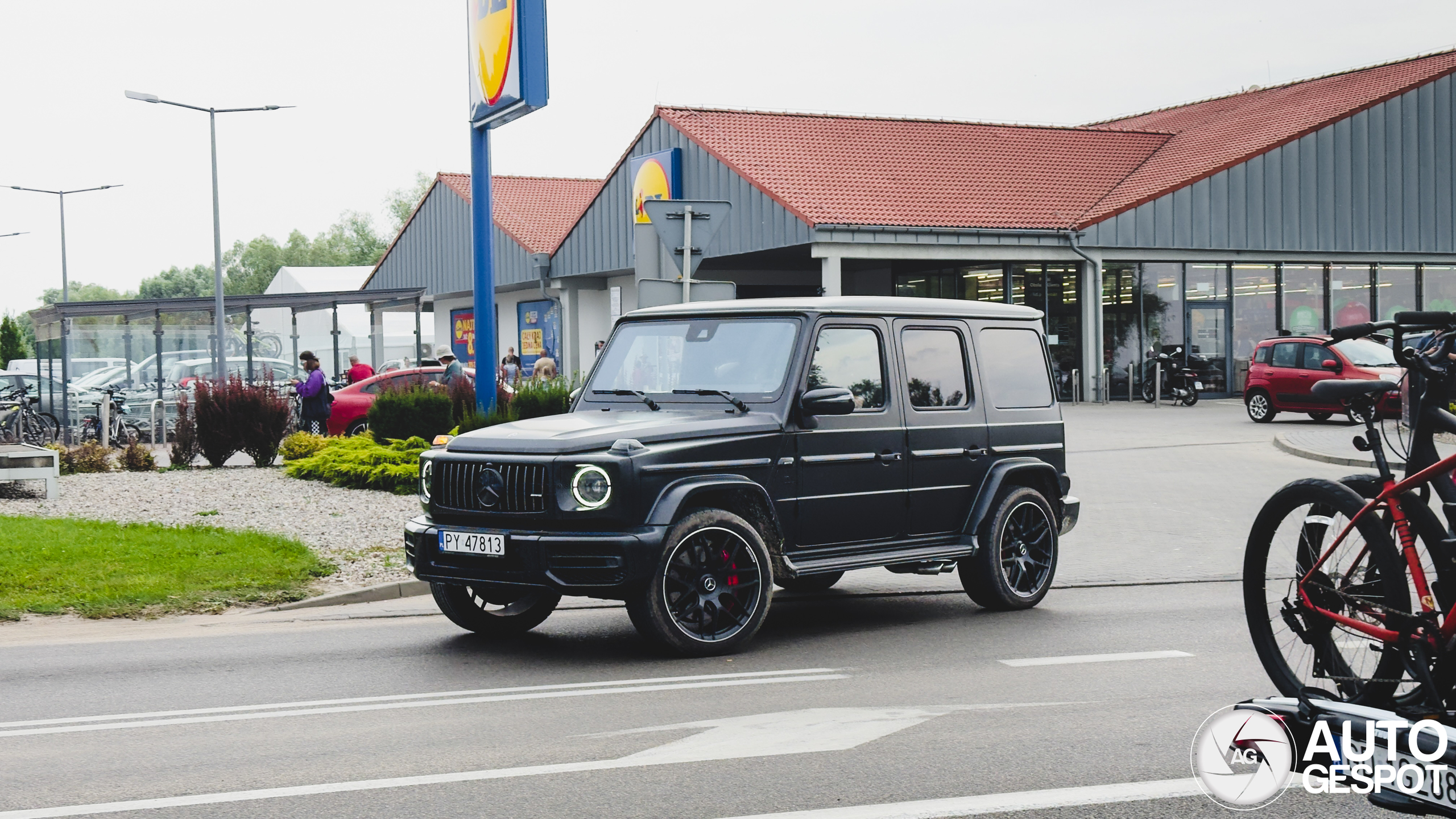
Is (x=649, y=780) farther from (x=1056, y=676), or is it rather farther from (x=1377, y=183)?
(x=1377, y=183)

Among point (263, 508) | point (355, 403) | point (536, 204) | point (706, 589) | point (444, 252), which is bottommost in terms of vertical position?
point (263, 508)

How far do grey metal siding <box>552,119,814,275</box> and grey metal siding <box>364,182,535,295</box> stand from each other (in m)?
3.00

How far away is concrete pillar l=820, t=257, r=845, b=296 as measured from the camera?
32031 millimetres

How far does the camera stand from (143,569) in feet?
34.2

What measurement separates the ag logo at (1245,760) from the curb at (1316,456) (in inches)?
567

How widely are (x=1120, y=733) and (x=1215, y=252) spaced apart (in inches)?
1330

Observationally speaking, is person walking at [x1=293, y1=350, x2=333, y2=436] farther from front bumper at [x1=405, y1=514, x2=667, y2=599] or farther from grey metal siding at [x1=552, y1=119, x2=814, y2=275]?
front bumper at [x1=405, y1=514, x2=667, y2=599]

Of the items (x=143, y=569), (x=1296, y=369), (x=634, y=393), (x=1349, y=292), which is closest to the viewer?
(x=634, y=393)

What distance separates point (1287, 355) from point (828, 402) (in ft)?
74.8

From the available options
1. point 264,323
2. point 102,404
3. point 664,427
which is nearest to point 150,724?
point 664,427

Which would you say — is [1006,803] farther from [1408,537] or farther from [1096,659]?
[1096,659]

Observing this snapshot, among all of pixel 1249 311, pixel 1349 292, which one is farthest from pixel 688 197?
pixel 1349 292

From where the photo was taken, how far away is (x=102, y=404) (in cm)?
2619

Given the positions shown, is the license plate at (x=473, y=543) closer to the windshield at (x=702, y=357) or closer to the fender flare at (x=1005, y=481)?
the windshield at (x=702, y=357)
